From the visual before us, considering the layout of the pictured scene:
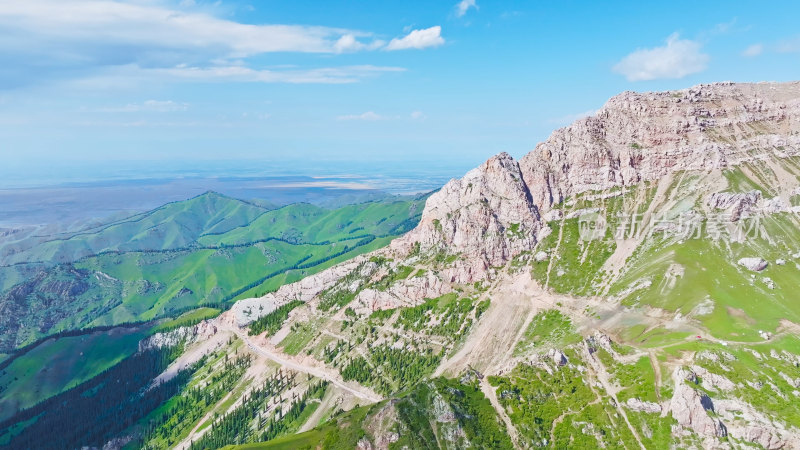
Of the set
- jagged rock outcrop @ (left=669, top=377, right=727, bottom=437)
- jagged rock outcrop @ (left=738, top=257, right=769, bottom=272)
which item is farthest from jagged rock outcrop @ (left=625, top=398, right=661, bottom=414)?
jagged rock outcrop @ (left=738, top=257, right=769, bottom=272)

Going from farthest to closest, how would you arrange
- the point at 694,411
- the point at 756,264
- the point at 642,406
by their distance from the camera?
the point at 756,264 < the point at 642,406 < the point at 694,411

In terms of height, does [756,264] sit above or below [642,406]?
above

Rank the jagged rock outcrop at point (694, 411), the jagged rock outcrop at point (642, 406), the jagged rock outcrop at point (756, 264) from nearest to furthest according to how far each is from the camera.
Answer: the jagged rock outcrop at point (694, 411) < the jagged rock outcrop at point (642, 406) < the jagged rock outcrop at point (756, 264)

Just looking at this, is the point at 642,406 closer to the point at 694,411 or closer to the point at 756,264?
the point at 694,411

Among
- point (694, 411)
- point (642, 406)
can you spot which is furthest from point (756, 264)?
point (642, 406)

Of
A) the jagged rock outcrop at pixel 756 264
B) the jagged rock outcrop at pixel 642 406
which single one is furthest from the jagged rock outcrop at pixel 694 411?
the jagged rock outcrop at pixel 756 264

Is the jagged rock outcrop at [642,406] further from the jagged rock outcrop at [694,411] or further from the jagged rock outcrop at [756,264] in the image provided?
the jagged rock outcrop at [756,264]

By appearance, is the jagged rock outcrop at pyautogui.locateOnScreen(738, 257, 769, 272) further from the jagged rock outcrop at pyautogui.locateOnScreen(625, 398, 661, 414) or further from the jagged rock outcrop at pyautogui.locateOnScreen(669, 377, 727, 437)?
the jagged rock outcrop at pyautogui.locateOnScreen(625, 398, 661, 414)

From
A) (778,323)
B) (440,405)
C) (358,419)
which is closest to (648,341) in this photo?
(778,323)

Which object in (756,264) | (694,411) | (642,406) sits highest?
(756,264)

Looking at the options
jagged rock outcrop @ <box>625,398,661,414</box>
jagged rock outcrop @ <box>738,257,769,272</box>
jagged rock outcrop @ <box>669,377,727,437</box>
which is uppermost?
jagged rock outcrop @ <box>738,257,769,272</box>

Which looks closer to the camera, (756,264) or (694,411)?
(694,411)

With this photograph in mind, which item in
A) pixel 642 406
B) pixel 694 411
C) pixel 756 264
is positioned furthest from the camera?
pixel 756 264
